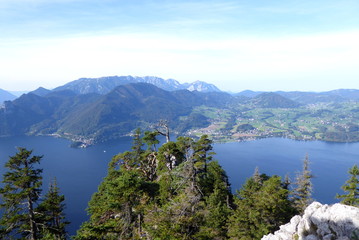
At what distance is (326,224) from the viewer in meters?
18.8

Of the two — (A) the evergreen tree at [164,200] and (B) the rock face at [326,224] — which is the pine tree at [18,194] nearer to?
(A) the evergreen tree at [164,200]

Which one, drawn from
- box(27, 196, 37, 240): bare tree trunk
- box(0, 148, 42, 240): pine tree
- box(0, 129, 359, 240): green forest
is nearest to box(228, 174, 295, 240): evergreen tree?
box(0, 129, 359, 240): green forest

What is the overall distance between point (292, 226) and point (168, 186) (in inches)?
658

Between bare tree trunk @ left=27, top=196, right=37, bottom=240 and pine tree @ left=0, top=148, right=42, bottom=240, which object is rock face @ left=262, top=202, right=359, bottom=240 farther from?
pine tree @ left=0, top=148, right=42, bottom=240

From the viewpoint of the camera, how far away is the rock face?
689 inches

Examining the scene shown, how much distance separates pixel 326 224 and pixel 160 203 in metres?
20.8

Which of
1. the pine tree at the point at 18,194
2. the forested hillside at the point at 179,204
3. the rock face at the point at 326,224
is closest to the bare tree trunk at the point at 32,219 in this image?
the pine tree at the point at 18,194

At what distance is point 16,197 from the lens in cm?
2173

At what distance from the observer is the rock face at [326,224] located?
17.5 m

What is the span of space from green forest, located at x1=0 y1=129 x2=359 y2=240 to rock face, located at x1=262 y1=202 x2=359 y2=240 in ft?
26.2

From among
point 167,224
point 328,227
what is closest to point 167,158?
point 167,224

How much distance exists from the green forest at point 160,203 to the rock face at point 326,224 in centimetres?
800

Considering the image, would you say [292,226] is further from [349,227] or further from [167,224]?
[167,224]

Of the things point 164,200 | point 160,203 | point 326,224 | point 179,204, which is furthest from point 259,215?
point 179,204
